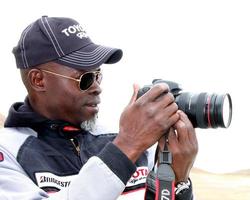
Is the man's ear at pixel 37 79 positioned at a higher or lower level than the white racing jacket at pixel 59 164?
higher

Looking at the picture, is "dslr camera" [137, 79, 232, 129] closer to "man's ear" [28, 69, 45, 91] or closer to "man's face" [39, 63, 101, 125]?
"man's face" [39, 63, 101, 125]

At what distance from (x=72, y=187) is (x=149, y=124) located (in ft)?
1.23

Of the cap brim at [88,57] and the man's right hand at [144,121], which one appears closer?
the man's right hand at [144,121]

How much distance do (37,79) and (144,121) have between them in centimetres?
86

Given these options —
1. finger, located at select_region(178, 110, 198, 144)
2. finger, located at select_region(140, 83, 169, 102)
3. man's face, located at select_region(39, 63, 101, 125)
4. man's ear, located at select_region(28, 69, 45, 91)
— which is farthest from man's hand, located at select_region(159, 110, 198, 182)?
man's ear, located at select_region(28, 69, 45, 91)

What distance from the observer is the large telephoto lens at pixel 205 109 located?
2.27 meters

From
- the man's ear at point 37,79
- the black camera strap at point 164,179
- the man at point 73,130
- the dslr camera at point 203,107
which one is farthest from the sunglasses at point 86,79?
the black camera strap at point 164,179

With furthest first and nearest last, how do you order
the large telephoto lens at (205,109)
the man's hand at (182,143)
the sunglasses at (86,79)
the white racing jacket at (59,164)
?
the sunglasses at (86,79) → the large telephoto lens at (205,109) → the man's hand at (182,143) → the white racing jacket at (59,164)

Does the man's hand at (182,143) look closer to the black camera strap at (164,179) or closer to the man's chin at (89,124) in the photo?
the black camera strap at (164,179)

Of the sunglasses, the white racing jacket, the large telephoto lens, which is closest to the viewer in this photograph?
the white racing jacket

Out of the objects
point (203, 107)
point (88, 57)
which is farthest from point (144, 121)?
point (88, 57)

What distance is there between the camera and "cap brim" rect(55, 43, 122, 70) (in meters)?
2.68

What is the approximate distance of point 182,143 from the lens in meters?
2.20

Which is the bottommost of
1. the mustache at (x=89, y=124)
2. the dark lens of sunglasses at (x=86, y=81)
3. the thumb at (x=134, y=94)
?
the mustache at (x=89, y=124)
